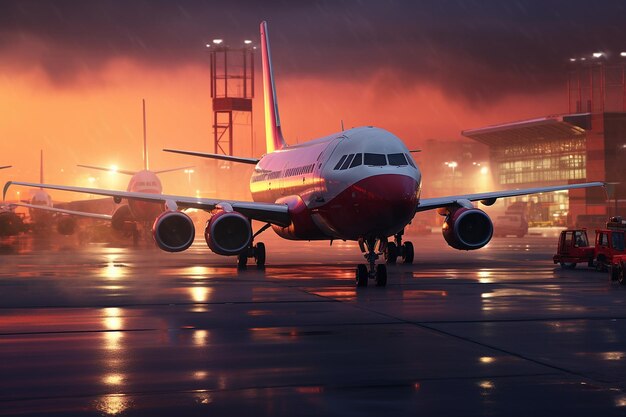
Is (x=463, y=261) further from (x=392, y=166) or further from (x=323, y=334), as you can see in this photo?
(x=323, y=334)

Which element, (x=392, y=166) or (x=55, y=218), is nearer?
(x=392, y=166)

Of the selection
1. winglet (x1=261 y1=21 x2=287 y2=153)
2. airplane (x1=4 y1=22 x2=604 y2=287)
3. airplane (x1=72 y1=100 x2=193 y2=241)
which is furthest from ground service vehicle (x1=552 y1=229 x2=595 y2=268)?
airplane (x1=72 y1=100 x2=193 y2=241)

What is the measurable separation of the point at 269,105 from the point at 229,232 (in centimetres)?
2027

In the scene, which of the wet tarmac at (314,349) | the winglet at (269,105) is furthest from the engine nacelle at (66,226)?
the wet tarmac at (314,349)

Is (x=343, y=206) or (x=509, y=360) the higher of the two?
(x=343, y=206)

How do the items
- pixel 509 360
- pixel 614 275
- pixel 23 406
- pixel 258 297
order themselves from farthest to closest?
pixel 614 275 < pixel 258 297 < pixel 509 360 < pixel 23 406

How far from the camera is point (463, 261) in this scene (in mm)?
37938

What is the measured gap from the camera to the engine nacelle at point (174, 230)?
105ft

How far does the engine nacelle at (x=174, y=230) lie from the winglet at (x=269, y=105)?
1471 cm

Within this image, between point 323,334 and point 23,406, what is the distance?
618 centimetres

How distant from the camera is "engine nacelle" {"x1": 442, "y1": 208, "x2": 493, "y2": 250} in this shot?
99.1 feet

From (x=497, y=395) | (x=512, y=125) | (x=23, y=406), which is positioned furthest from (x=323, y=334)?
(x=512, y=125)

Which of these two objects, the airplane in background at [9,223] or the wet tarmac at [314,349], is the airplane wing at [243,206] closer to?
the wet tarmac at [314,349]

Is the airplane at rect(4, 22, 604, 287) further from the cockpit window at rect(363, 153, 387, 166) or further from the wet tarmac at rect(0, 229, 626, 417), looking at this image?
the wet tarmac at rect(0, 229, 626, 417)
